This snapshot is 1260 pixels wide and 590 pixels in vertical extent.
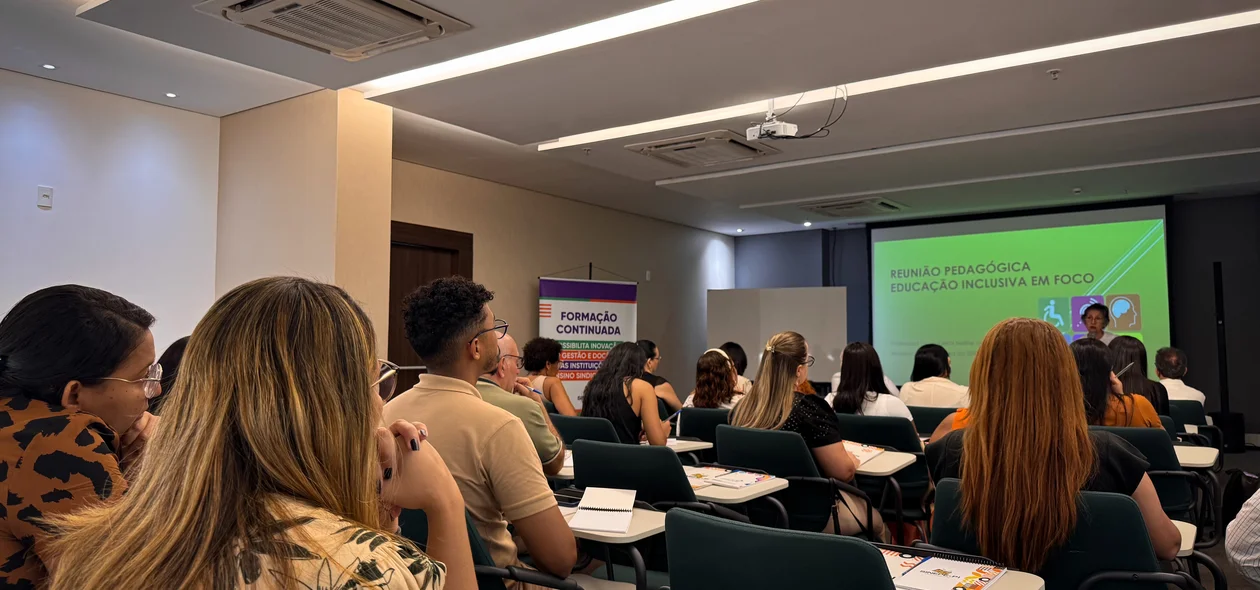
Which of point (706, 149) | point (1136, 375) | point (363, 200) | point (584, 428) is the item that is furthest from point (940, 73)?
point (363, 200)

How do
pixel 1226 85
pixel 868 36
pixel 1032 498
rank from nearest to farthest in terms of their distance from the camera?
pixel 1032 498 → pixel 868 36 → pixel 1226 85

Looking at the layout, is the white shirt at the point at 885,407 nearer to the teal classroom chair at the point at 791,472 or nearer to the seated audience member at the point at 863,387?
the seated audience member at the point at 863,387

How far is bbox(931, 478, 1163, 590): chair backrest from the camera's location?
1924mm

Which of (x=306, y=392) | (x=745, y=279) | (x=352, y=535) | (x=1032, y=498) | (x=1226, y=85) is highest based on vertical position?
(x=1226, y=85)

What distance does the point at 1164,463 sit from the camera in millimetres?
3408

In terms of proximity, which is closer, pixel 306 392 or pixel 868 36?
pixel 306 392

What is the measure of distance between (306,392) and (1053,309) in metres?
9.58

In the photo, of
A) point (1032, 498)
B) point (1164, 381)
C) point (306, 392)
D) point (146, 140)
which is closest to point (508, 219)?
point (146, 140)

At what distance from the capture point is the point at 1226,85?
5008 millimetres

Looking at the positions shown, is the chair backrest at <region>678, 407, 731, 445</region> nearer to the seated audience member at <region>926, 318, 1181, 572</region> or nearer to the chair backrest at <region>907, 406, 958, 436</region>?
the chair backrest at <region>907, 406, 958, 436</region>

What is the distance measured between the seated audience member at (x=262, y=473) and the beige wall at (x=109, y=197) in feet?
16.4

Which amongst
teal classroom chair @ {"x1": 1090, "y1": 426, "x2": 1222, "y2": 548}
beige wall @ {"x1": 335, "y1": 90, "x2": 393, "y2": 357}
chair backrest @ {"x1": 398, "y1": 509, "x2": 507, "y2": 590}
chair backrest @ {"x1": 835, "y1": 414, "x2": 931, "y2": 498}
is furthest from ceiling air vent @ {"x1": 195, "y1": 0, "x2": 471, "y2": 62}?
teal classroom chair @ {"x1": 1090, "y1": 426, "x2": 1222, "y2": 548}

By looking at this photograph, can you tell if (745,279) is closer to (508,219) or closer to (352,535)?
(508,219)

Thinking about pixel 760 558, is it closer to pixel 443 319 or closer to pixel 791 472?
pixel 443 319
